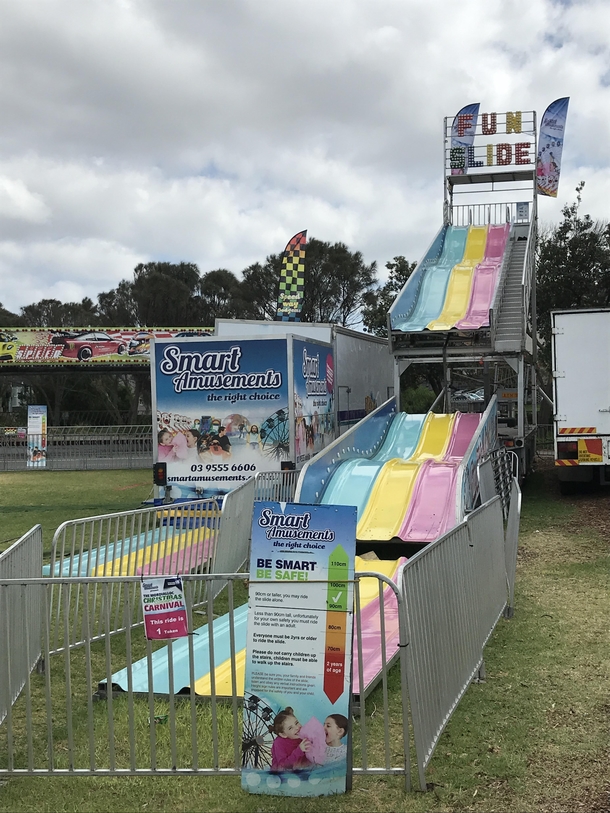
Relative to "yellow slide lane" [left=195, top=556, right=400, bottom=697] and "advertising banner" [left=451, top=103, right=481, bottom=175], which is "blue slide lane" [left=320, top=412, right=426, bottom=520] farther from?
"advertising banner" [left=451, top=103, right=481, bottom=175]

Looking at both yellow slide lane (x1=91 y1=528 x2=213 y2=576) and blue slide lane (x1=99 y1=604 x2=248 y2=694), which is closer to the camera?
blue slide lane (x1=99 y1=604 x2=248 y2=694)

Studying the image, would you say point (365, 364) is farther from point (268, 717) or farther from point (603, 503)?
point (268, 717)

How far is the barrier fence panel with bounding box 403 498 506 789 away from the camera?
15.3 feet

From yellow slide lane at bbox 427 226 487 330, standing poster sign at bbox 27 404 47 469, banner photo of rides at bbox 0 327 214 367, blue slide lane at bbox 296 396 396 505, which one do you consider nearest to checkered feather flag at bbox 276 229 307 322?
yellow slide lane at bbox 427 226 487 330

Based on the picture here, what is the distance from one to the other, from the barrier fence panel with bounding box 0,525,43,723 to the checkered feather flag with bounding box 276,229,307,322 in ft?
65.0

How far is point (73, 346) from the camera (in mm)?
39625

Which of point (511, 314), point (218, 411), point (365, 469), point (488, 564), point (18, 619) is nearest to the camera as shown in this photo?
point (18, 619)

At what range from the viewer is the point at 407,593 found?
4602 mm

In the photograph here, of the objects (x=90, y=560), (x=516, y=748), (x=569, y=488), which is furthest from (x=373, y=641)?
(x=569, y=488)

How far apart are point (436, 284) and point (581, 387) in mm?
5815

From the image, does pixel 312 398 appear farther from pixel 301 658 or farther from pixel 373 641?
pixel 301 658

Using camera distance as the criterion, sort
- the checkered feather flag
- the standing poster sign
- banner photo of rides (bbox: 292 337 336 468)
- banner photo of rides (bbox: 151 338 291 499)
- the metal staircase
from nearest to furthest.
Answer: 1. banner photo of rides (bbox: 151 338 291 499)
2. banner photo of rides (bbox: 292 337 336 468)
3. the metal staircase
4. the checkered feather flag
5. the standing poster sign

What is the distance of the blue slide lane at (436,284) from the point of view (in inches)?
731

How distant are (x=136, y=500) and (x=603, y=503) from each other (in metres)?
9.99
